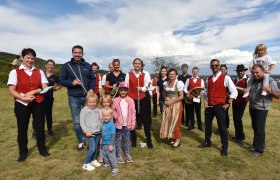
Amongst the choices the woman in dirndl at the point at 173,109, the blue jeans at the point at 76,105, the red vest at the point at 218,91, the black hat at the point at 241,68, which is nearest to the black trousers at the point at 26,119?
the blue jeans at the point at 76,105

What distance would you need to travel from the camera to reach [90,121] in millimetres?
4387

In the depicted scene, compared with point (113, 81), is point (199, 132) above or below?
below

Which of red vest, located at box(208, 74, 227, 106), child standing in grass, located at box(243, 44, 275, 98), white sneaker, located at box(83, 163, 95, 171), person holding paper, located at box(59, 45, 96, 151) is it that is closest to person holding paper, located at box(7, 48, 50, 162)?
person holding paper, located at box(59, 45, 96, 151)

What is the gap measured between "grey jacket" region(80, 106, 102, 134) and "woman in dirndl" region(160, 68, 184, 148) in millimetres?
2106

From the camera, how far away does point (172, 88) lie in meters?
5.73

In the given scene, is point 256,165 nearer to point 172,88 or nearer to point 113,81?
point 172,88

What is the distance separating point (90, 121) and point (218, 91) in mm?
2925

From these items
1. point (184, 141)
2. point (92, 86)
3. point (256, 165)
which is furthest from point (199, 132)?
point (92, 86)

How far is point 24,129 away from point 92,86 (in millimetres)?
1703

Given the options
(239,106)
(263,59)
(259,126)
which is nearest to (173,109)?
(239,106)

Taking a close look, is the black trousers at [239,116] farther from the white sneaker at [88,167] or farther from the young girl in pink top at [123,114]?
the white sneaker at [88,167]

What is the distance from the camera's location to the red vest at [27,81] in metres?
4.40

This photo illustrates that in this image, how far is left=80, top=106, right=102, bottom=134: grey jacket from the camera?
171 inches

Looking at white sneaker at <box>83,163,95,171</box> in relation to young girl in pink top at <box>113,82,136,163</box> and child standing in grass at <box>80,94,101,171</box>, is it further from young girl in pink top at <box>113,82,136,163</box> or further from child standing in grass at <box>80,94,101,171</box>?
young girl in pink top at <box>113,82,136,163</box>
